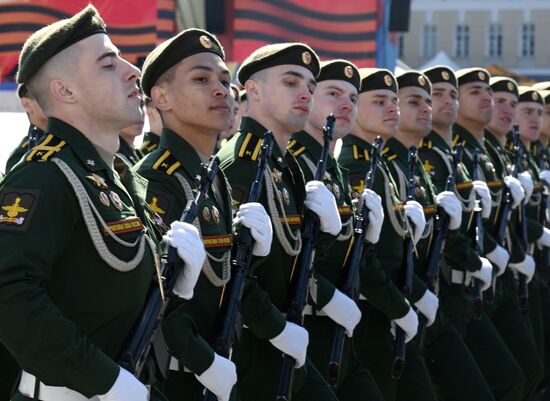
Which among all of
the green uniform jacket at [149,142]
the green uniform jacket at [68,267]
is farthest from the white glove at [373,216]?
the green uniform jacket at [68,267]

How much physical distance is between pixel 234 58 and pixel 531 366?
31.9 feet

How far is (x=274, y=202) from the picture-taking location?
177 inches

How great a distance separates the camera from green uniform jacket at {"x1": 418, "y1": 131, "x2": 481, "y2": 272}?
6.50 metres

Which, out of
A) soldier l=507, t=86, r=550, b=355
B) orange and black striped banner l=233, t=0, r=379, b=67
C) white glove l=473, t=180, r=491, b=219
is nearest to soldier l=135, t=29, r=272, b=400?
white glove l=473, t=180, r=491, b=219

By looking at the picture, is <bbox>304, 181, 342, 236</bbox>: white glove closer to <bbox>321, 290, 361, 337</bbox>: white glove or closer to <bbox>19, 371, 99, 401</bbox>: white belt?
<bbox>321, 290, 361, 337</bbox>: white glove

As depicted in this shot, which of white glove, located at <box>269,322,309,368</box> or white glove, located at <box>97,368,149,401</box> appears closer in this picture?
white glove, located at <box>97,368,149,401</box>

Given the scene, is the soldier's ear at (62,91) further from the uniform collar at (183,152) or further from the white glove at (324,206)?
the white glove at (324,206)

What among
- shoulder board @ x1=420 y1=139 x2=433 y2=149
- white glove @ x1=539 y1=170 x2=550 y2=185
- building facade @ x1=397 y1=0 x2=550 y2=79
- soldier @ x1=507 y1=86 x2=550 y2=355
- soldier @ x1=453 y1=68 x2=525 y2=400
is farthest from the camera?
building facade @ x1=397 y1=0 x2=550 y2=79

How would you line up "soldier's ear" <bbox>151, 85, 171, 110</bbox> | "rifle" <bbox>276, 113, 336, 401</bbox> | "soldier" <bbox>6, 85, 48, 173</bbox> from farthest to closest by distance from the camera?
1. "soldier" <bbox>6, 85, 48, 173</bbox>
2. "rifle" <bbox>276, 113, 336, 401</bbox>
3. "soldier's ear" <bbox>151, 85, 171, 110</bbox>

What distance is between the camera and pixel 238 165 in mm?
4484

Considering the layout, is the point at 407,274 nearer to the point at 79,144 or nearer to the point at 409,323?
the point at 409,323

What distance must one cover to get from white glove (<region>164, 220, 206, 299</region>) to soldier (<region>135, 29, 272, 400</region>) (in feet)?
0.73

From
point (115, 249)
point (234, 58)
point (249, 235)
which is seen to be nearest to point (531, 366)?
point (249, 235)

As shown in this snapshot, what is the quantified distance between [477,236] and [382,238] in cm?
131
